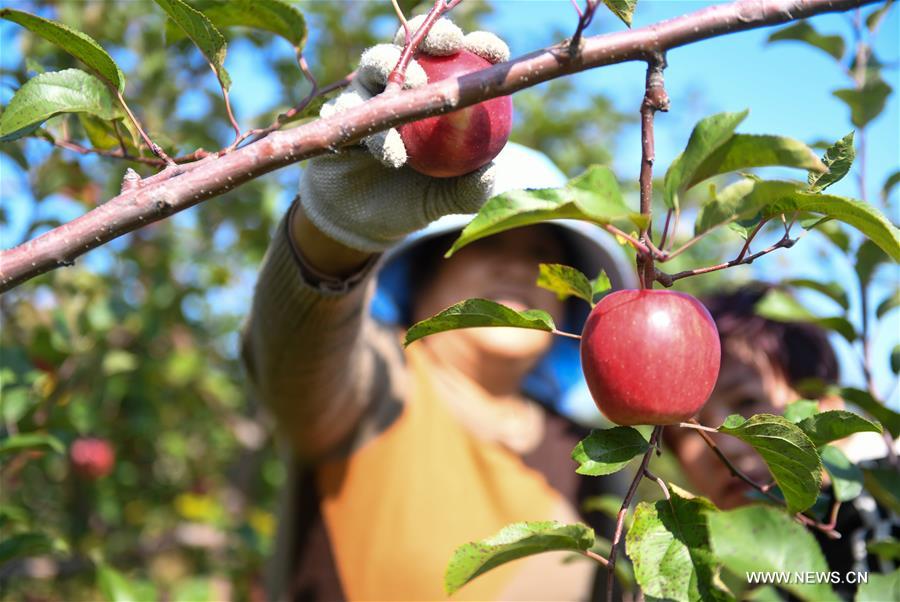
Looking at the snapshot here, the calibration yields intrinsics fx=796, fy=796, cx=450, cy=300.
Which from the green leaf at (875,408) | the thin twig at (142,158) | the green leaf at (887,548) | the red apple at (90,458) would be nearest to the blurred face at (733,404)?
the green leaf at (875,408)

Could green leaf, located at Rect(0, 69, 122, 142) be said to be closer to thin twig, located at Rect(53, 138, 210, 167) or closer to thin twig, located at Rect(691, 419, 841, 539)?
thin twig, located at Rect(53, 138, 210, 167)

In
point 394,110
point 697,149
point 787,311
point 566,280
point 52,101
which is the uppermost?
point 52,101

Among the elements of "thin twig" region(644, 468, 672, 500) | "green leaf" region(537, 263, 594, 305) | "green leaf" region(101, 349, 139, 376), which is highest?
"green leaf" region(537, 263, 594, 305)

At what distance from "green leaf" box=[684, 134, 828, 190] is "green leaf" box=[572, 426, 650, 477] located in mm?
245

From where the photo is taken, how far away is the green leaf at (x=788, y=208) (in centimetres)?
63

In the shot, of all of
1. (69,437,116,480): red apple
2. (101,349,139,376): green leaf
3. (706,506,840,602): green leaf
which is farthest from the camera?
(69,437,116,480): red apple

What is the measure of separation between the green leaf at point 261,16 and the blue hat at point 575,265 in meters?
0.76

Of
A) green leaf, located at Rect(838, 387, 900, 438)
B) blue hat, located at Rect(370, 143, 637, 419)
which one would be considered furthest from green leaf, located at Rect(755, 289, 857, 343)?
blue hat, located at Rect(370, 143, 637, 419)

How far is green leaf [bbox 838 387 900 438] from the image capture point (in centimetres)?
104

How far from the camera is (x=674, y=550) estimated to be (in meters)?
0.70

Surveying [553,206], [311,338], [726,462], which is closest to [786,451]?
[726,462]

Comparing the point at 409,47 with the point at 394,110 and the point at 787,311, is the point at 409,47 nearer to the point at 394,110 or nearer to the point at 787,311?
the point at 394,110

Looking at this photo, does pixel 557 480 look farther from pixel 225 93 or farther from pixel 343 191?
pixel 225 93

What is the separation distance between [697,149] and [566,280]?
0.21 meters
